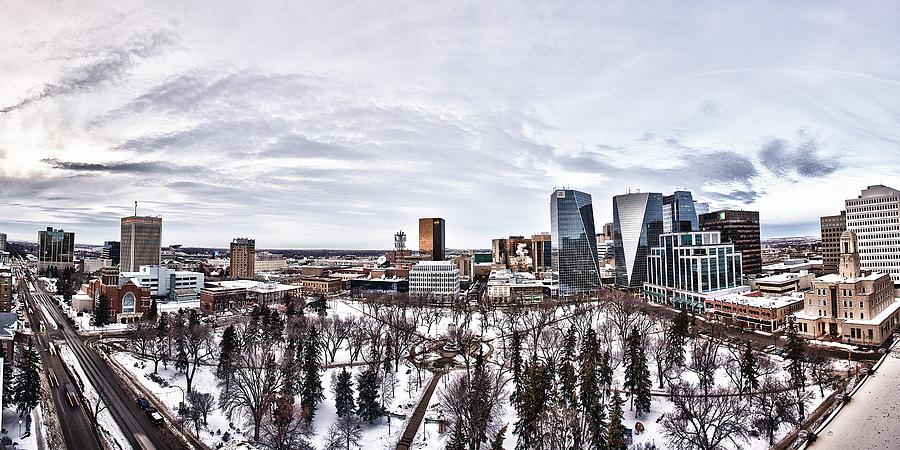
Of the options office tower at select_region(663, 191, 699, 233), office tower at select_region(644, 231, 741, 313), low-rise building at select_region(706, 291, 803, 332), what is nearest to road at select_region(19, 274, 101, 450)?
low-rise building at select_region(706, 291, 803, 332)

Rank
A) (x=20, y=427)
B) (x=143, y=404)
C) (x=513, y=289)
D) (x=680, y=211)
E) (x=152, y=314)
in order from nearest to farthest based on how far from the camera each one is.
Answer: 1. (x=20, y=427)
2. (x=143, y=404)
3. (x=152, y=314)
4. (x=513, y=289)
5. (x=680, y=211)

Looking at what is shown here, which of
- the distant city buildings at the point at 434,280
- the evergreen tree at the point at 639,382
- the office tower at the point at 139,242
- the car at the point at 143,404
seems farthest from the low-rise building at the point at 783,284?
the office tower at the point at 139,242

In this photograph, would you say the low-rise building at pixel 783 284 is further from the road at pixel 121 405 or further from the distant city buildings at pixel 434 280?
the road at pixel 121 405

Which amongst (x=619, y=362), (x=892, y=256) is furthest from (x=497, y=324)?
(x=892, y=256)

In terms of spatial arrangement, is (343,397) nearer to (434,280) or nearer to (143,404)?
(143,404)

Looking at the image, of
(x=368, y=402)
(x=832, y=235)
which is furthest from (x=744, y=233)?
(x=368, y=402)

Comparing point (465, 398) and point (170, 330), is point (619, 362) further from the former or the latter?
point (170, 330)

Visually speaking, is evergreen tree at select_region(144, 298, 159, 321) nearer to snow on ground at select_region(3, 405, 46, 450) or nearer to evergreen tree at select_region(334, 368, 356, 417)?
snow on ground at select_region(3, 405, 46, 450)
